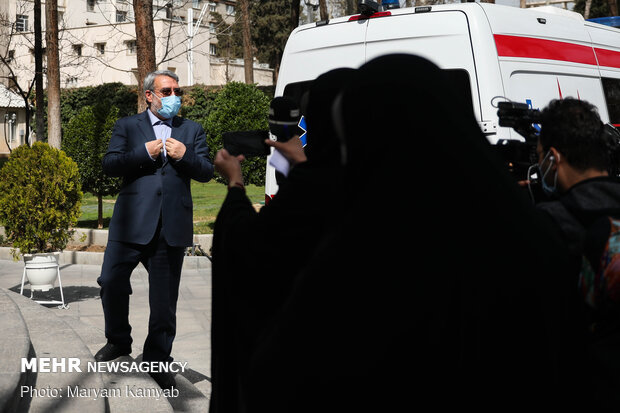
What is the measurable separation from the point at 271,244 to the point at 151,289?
3.18 meters

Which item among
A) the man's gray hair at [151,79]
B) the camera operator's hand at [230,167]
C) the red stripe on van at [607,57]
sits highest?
the red stripe on van at [607,57]

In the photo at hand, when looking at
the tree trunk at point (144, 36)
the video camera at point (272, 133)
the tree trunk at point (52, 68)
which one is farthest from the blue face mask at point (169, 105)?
the tree trunk at point (52, 68)

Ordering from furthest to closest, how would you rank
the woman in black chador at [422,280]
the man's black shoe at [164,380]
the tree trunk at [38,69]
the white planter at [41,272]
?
1. the tree trunk at [38,69]
2. the white planter at [41,272]
3. the man's black shoe at [164,380]
4. the woman in black chador at [422,280]

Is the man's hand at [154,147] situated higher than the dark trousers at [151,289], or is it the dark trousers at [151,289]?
the man's hand at [154,147]

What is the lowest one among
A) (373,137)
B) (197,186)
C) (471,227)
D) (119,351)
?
(119,351)

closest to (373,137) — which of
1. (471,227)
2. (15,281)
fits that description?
(471,227)

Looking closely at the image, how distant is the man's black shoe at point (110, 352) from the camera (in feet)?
16.8

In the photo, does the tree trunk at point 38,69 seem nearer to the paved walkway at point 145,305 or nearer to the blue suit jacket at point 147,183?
the paved walkway at point 145,305

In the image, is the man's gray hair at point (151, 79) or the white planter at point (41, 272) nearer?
the man's gray hair at point (151, 79)

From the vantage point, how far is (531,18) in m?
6.77

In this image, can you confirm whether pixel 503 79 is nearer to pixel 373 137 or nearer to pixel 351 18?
pixel 351 18

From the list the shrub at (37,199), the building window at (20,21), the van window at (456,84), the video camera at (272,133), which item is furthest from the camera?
the building window at (20,21)

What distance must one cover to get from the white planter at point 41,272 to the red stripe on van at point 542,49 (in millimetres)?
4877

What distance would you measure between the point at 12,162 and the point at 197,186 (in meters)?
18.1
